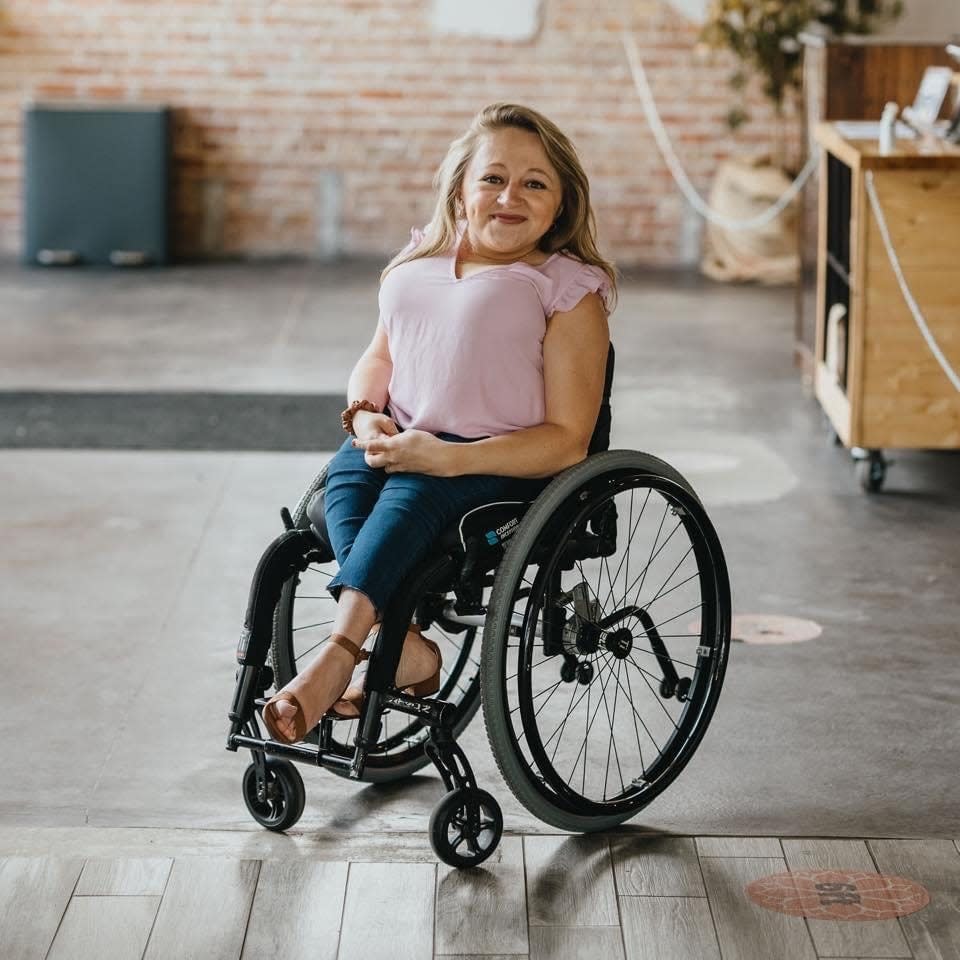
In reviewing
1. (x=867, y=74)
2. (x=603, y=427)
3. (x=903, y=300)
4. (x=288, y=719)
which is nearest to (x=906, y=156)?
(x=903, y=300)

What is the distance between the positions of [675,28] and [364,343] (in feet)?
8.77

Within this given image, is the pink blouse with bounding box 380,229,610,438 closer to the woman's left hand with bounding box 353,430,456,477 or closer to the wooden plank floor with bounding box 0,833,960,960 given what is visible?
the woman's left hand with bounding box 353,430,456,477

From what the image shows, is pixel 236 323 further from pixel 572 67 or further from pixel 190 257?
pixel 572 67

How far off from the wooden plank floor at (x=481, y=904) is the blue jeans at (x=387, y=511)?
1.33ft

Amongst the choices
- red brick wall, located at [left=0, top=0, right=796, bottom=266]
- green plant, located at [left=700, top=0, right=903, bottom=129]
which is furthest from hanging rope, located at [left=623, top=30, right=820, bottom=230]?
green plant, located at [left=700, top=0, right=903, bottom=129]

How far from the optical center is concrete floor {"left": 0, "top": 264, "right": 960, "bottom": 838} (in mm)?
2582

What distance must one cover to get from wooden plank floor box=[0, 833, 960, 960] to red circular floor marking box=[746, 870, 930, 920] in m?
0.01

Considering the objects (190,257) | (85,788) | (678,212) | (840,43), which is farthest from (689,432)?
(190,257)

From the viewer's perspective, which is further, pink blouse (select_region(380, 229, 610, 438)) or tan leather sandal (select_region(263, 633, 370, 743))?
pink blouse (select_region(380, 229, 610, 438))

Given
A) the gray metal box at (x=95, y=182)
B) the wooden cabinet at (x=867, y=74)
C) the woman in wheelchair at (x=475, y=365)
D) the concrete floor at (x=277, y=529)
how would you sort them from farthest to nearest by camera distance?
the gray metal box at (x=95, y=182) → the wooden cabinet at (x=867, y=74) → the concrete floor at (x=277, y=529) → the woman in wheelchair at (x=475, y=365)

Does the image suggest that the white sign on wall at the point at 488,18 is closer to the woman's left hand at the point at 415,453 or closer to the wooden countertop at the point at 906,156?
the wooden countertop at the point at 906,156

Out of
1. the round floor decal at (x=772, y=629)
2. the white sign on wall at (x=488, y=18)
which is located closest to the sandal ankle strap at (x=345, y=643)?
the round floor decal at (x=772, y=629)

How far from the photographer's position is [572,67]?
26.0 feet

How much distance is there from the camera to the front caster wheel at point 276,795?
7.91 ft
